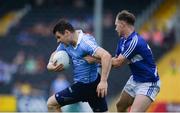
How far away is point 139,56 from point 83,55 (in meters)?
0.83

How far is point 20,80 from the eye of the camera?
22.0 metres

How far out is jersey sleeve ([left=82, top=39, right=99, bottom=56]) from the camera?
1038cm

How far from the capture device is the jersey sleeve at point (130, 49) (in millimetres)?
10562

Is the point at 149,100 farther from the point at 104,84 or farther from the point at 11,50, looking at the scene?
the point at 11,50

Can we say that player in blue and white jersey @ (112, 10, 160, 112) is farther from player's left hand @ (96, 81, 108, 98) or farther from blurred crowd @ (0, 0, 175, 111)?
blurred crowd @ (0, 0, 175, 111)

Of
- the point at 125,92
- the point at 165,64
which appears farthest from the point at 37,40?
the point at 125,92

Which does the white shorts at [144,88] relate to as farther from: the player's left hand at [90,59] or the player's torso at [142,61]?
the player's left hand at [90,59]

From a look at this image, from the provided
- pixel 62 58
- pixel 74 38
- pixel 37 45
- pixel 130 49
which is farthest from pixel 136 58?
pixel 37 45

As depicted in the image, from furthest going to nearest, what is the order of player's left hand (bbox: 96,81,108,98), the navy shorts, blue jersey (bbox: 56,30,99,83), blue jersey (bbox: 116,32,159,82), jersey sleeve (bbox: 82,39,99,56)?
1. the navy shorts
2. blue jersey (bbox: 116,32,159,82)
3. blue jersey (bbox: 56,30,99,83)
4. jersey sleeve (bbox: 82,39,99,56)
5. player's left hand (bbox: 96,81,108,98)

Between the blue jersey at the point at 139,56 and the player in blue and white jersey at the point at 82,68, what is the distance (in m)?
0.44

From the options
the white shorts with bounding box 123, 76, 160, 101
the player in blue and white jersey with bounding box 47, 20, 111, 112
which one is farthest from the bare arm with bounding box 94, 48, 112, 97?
the white shorts with bounding box 123, 76, 160, 101

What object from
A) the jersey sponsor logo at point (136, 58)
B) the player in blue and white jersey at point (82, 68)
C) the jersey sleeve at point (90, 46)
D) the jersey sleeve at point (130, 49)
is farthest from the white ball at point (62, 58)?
the jersey sponsor logo at point (136, 58)

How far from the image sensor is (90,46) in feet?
34.2

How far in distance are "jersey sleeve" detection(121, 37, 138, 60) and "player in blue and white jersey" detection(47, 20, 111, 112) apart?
41 cm
